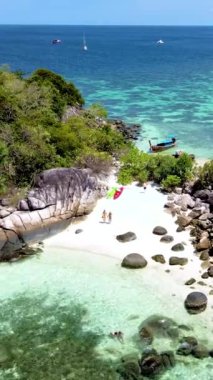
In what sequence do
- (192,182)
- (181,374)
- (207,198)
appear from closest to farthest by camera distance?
(181,374) → (207,198) → (192,182)

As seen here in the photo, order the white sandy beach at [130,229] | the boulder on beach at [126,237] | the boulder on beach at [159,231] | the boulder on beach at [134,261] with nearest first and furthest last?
the boulder on beach at [134,261]
the white sandy beach at [130,229]
the boulder on beach at [126,237]
the boulder on beach at [159,231]

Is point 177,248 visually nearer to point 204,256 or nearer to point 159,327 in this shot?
point 204,256

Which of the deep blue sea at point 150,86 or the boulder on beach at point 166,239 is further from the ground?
the deep blue sea at point 150,86

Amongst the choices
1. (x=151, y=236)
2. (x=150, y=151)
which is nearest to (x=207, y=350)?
(x=151, y=236)

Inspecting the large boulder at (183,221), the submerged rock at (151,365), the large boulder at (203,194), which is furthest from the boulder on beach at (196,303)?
the large boulder at (203,194)

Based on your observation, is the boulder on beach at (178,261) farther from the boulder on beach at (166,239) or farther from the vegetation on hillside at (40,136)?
the vegetation on hillside at (40,136)

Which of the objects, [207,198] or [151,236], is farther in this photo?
[207,198]

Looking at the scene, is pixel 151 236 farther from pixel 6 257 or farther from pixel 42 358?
pixel 42 358
